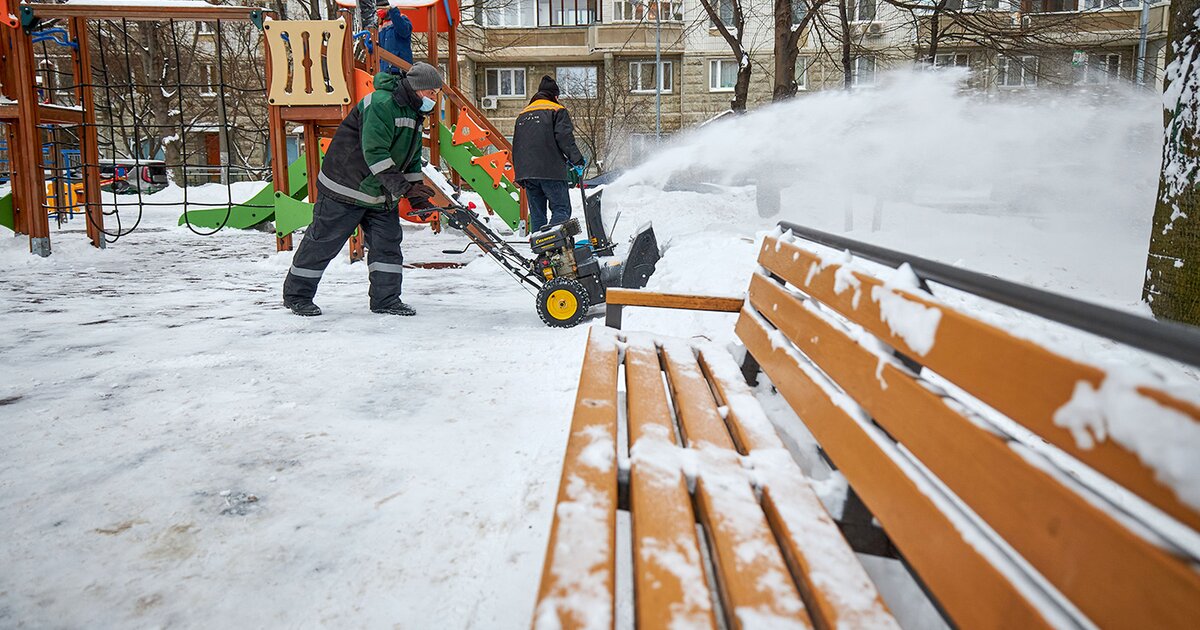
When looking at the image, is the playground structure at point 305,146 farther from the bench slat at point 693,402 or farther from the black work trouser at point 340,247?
the bench slat at point 693,402

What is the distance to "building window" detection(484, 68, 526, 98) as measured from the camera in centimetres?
3738

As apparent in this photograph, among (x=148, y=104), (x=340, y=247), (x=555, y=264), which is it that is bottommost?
(x=555, y=264)

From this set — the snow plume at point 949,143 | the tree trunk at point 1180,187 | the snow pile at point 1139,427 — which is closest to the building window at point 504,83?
the snow plume at point 949,143

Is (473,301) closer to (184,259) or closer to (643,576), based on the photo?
(184,259)

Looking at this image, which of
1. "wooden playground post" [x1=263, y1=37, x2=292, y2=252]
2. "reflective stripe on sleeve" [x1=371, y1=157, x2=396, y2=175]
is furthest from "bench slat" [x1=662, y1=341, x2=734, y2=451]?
"wooden playground post" [x1=263, y1=37, x2=292, y2=252]

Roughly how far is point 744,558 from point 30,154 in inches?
411

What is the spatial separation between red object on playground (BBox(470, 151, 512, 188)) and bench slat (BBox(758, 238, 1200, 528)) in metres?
8.91

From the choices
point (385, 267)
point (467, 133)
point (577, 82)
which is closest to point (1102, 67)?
point (577, 82)

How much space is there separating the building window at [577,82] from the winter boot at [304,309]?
20.6 metres

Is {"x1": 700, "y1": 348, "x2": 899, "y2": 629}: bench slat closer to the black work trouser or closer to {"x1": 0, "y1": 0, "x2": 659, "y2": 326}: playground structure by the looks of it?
{"x1": 0, "y1": 0, "x2": 659, "y2": 326}: playground structure

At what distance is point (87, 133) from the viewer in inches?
393

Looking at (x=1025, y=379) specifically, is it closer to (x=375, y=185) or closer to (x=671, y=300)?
(x=671, y=300)

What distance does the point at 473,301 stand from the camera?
22.2 ft

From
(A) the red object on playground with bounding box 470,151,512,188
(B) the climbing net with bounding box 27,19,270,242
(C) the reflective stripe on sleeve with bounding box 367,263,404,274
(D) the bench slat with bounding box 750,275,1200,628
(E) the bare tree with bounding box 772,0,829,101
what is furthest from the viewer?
(E) the bare tree with bounding box 772,0,829,101
